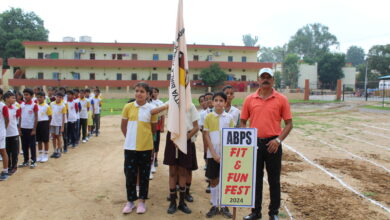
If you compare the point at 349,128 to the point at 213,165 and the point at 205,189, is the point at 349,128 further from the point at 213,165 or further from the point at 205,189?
the point at 213,165

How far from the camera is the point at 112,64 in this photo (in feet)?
155

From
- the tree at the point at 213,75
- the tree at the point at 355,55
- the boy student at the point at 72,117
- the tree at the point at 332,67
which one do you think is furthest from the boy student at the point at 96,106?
the tree at the point at 355,55

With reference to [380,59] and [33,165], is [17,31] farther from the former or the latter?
[380,59]

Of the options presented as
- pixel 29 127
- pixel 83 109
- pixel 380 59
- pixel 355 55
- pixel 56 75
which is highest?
pixel 355 55

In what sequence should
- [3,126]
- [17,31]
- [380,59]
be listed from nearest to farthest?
[3,126] < [17,31] < [380,59]

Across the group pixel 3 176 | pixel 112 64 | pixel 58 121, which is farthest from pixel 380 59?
pixel 3 176

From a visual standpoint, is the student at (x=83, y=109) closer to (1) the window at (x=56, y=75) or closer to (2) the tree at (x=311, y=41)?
(1) the window at (x=56, y=75)

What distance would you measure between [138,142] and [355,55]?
5477 inches

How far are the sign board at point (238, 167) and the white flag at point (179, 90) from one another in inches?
29.9

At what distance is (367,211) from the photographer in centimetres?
482

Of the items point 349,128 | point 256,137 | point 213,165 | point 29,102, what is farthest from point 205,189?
point 349,128

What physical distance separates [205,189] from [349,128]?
11663 mm

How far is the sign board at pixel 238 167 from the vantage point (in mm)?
3982

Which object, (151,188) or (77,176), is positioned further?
(77,176)
